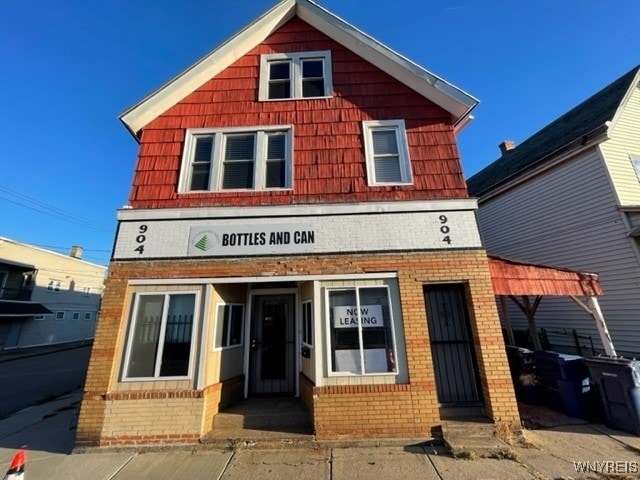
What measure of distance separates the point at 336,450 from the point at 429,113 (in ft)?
25.3

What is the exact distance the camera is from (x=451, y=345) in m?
6.26

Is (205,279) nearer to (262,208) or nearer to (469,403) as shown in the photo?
(262,208)

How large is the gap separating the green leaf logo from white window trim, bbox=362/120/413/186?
3963mm

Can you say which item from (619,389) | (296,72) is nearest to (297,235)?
(296,72)

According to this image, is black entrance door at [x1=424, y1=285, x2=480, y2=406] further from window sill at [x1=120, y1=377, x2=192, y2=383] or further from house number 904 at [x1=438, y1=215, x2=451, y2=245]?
window sill at [x1=120, y1=377, x2=192, y2=383]

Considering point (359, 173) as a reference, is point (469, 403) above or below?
below

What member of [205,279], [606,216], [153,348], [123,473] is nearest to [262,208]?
[205,279]

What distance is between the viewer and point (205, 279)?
6.27 meters

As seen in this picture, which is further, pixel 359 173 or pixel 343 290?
pixel 359 173

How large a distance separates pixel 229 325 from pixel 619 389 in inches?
316

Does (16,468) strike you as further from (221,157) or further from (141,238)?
(221,157)

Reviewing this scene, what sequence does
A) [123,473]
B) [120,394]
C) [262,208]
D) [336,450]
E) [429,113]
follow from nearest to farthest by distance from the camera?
1. [123,473]
2. [336,450]
3. [120,394]
4. [262,208]
5. [429,113]

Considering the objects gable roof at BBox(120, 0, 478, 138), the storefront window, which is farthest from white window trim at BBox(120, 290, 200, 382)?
gable roof at BBox(120, 0, 478, 138)

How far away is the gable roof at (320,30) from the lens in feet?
23.5
